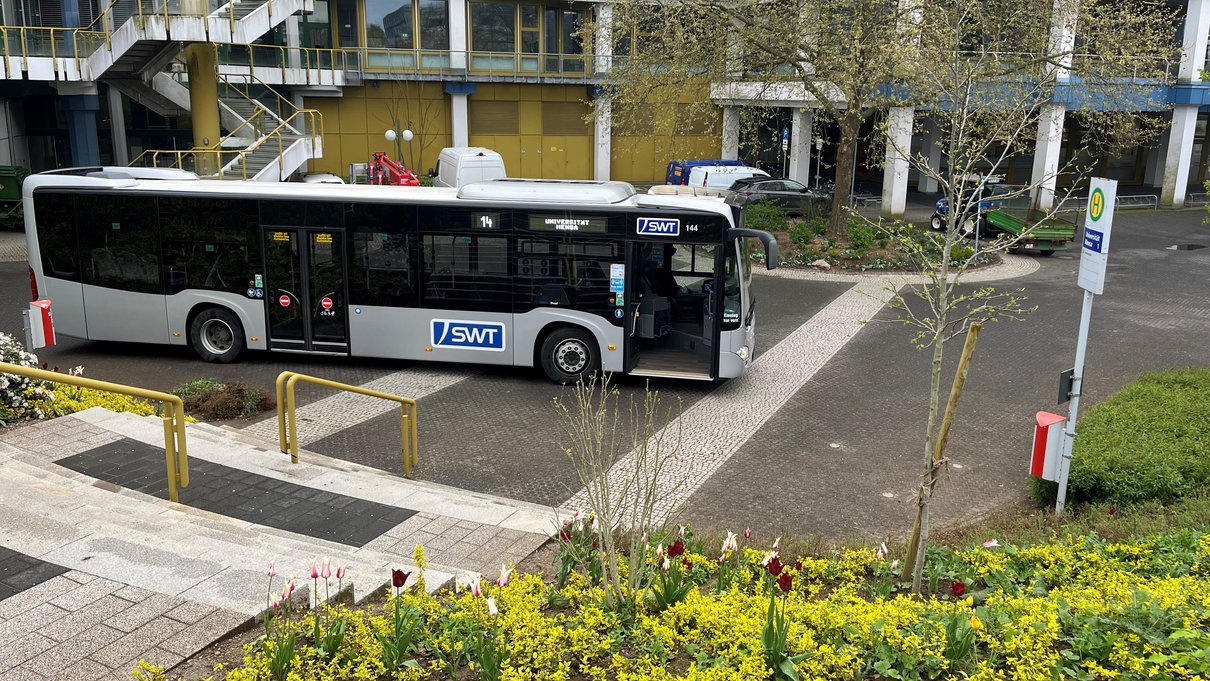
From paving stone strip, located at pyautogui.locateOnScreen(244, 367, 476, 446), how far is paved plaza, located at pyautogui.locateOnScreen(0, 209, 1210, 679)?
45 millimetres

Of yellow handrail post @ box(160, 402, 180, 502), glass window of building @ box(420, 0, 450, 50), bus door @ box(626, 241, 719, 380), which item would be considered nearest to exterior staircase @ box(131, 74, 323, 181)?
glass window of building @ box(420, 0, 450, 50)

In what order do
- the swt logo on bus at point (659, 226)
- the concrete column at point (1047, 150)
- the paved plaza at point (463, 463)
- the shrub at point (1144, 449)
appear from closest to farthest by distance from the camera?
1. the paved plaza at point (463, 463)
2. the shrub at point (1144, 449)
3. the swt logo on bus at point (659, 226)
4. the concrete column at point (1047, 150)

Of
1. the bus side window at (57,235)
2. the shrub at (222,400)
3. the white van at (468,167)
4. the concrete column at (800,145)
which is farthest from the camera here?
the concrete column at (800,145)

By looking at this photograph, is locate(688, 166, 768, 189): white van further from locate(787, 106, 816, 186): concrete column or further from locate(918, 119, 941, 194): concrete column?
locate(918, 119, 941, 194): concrete column

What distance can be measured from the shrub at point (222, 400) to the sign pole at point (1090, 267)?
9350mm

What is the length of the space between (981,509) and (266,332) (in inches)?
405

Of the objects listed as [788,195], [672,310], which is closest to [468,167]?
[788,195]

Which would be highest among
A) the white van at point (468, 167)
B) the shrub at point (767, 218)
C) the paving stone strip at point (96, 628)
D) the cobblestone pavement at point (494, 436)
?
the white van at point (468, 167)

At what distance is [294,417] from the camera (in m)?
9.84

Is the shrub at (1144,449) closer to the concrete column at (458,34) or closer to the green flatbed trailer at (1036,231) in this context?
the green flatbed trailer at (1036,231)

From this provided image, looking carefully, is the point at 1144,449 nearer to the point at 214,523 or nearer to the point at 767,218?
the point at 214,523

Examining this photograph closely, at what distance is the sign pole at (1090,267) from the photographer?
903cm

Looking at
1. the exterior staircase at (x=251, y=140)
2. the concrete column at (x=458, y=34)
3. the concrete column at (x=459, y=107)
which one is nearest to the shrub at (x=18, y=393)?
the exterior staircase at (x=251, y=140)

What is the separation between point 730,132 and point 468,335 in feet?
108
